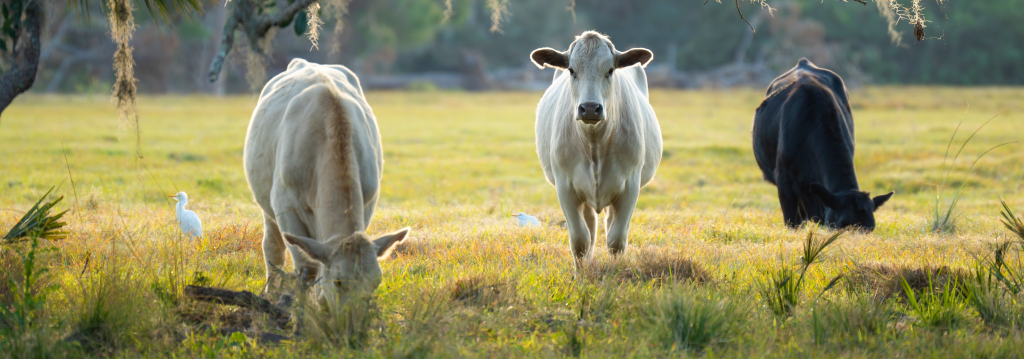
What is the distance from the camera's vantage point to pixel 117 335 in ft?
12.8

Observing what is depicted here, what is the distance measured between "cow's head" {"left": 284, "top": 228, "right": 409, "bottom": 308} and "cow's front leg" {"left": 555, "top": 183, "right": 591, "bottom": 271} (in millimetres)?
2084

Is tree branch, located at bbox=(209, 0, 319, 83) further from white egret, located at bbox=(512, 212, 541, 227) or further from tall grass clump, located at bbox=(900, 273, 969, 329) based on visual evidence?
tall grass clump, located at bbox=(900, 273, 969, 329)

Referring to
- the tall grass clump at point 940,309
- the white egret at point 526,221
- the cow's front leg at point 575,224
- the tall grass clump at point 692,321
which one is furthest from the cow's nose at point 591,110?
the white egret at point 526,221

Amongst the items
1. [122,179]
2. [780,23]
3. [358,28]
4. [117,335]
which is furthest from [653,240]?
[780,23]

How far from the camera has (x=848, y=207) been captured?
7.00 meters

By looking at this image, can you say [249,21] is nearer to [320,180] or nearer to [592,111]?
[320,180]

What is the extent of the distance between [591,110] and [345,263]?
1869mm

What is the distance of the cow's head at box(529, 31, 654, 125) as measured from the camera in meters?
4.81

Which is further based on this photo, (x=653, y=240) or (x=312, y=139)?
(x=653, y=240)

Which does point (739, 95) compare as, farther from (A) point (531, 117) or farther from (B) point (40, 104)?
(B) point (40, 104)

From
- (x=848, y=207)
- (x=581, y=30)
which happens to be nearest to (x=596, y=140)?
(x=848, y=207)

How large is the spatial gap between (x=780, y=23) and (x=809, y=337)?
49870 millimetres

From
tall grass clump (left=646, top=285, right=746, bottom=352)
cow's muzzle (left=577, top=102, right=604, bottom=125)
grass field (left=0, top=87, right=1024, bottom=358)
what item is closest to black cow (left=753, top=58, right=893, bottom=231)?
grass field (left=0, top=87, right=1024, bottom=358)

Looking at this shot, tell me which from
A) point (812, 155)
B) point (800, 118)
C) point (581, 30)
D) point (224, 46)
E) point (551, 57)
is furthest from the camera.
Answer: point (581, 30)
